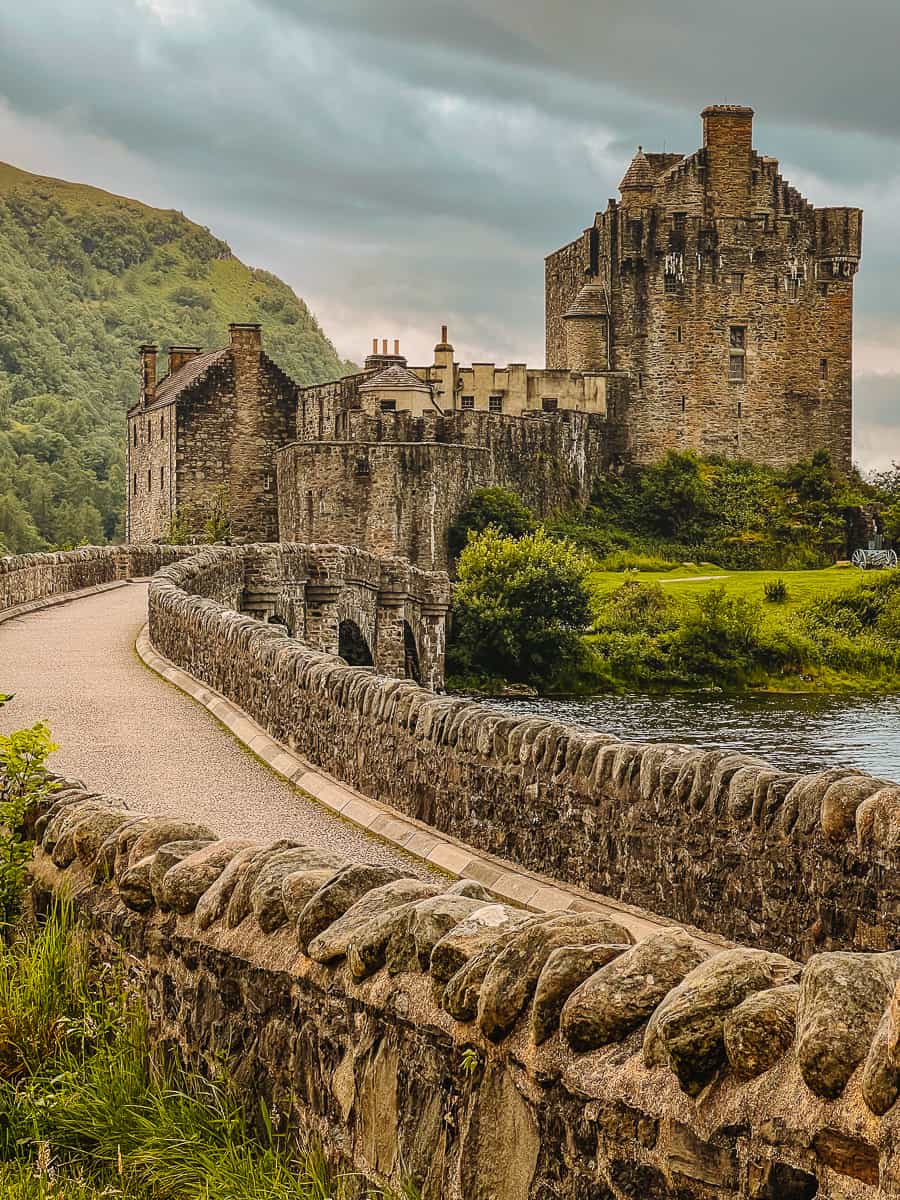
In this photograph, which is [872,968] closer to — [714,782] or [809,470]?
[714,782]

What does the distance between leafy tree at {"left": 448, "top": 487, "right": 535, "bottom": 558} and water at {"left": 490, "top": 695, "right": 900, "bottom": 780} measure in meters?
12.3

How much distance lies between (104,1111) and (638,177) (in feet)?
215

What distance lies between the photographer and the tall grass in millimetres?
4645

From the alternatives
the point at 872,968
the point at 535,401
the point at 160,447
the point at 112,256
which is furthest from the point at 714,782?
the point at 112,256

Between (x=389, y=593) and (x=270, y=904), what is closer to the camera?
(x=270, y=904)

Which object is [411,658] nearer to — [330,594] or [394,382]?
[330,594]

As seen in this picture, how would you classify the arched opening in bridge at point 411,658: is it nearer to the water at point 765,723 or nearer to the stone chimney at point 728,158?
the water at point 765,723

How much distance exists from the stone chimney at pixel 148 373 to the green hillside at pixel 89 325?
19652mm

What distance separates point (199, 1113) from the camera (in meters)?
4.99

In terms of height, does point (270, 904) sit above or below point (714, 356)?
below

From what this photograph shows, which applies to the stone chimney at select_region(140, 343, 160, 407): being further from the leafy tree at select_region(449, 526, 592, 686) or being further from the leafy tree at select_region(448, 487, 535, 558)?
the leafy tree at select_region(449, 526, 592, 686)

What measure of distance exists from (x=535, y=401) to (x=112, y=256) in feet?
325

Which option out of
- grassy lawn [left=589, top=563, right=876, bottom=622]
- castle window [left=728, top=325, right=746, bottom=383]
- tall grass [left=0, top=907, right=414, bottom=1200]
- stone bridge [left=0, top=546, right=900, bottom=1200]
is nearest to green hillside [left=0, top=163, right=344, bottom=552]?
castle window [left=728, top=325, right=746, bottom=383]

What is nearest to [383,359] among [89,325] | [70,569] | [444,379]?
[444,379]
